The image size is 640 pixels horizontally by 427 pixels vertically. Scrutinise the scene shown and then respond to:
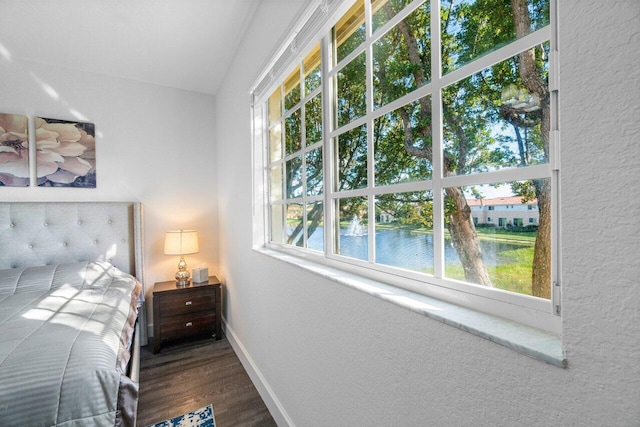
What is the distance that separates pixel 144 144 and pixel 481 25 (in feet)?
9.97

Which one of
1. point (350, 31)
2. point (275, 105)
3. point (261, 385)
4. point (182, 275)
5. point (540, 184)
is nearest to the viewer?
point (540, 184)

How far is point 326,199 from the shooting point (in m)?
1.37

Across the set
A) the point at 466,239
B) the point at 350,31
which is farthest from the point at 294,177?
the point at 466,239

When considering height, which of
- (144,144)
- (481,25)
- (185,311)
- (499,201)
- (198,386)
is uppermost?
(144,144)

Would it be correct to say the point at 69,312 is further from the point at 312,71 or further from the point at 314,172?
the point at 312,71

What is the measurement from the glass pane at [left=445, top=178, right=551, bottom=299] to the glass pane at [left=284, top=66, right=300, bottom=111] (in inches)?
48.0

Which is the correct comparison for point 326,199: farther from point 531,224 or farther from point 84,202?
point 84,202

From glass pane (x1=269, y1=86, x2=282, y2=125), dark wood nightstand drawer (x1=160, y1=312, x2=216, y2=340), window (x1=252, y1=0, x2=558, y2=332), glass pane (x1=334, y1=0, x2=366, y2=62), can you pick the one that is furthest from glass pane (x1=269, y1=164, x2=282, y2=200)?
dark wood nightstand drawer (x1=160, y1=312, x2=216, y2=340)

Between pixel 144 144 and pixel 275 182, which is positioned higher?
pixel 144 144

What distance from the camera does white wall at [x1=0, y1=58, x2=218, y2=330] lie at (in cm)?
245

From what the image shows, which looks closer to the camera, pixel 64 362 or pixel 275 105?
pixel 64 362

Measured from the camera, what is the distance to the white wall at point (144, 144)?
8.04 ft

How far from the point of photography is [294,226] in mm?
1793

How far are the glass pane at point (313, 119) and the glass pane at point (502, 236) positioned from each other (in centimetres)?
84
